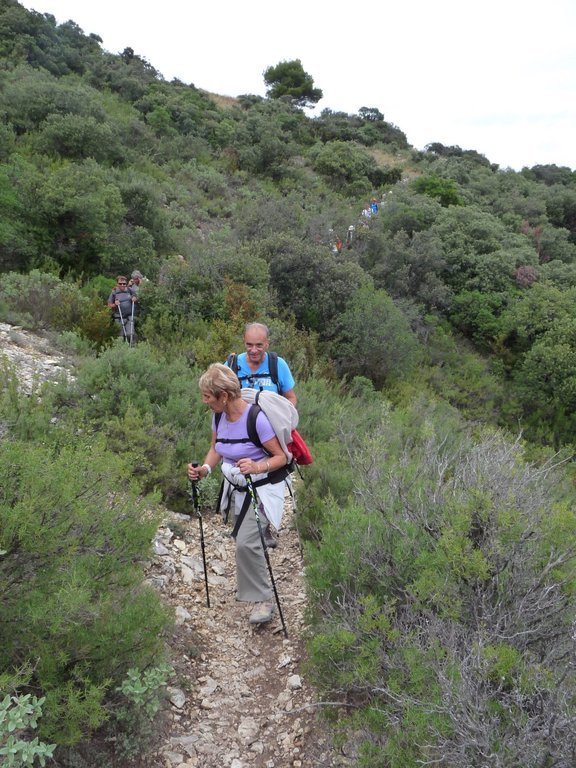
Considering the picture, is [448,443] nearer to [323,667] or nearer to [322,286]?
[323,667]

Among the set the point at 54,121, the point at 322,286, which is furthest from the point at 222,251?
the point at 54,121

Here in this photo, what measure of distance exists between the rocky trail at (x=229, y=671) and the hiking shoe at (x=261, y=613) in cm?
7

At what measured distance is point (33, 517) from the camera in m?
2.24

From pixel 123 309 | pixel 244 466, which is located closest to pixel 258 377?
pixel 244 466

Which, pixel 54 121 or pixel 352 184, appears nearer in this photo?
pixel 54 121

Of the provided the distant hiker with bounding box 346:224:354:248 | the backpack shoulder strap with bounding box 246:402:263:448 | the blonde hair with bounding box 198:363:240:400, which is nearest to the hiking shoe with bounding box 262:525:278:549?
the backpack shoulder strap with bounding box 246:402:263:448

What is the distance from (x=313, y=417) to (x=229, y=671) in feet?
12.1

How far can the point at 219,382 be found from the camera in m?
3.26

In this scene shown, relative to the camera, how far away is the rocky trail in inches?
107

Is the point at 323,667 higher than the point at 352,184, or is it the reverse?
the point at 352,184

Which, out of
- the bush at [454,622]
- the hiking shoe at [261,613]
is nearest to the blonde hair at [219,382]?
the bush at [454,622]

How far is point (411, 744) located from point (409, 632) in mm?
456

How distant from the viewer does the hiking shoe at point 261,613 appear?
364 centimetres

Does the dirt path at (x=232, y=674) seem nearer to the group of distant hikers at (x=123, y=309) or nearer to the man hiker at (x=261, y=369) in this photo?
the man hiker at (x=261, y=369)
